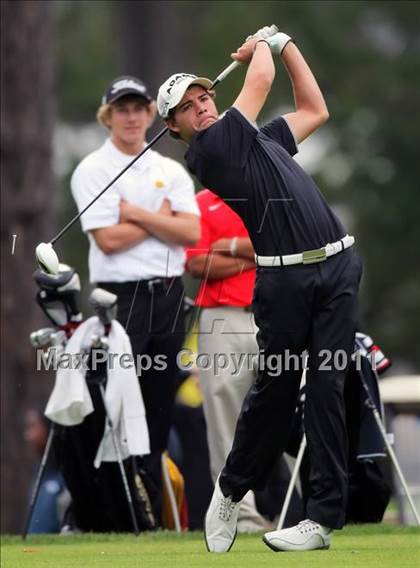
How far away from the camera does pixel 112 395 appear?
9812mm

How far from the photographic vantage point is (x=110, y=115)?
10.6m

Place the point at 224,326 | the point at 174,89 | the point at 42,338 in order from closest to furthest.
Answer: the point at 174,89, the point at 42,338, the point at 224,326

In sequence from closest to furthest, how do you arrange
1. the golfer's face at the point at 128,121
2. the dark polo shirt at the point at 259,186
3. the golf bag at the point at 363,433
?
1. the dark polo shirt at the point at 259,186
2. the golf bag at the point at 363,433
3. the golfer's face at the point at 128,121

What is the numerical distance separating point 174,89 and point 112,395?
2341 mm

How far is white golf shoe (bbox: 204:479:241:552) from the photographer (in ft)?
26.8

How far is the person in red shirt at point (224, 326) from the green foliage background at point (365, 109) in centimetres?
2066

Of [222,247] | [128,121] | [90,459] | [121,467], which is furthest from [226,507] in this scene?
[128,121]

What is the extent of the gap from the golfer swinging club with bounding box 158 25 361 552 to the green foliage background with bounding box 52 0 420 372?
23.1 meters

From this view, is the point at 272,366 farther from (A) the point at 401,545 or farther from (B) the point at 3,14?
(B) the point at 3,14

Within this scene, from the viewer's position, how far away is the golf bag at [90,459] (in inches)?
394

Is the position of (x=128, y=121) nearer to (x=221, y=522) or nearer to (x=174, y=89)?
(x=174, y=89)

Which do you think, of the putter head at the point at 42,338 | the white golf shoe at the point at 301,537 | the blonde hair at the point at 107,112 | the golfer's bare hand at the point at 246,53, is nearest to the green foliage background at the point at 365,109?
the blonde hair at the point at 107,112

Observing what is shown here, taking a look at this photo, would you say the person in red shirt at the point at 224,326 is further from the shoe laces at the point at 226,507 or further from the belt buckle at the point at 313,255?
the belt buckle at the point at 313,255

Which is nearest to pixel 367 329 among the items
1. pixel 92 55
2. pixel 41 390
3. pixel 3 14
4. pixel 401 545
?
pixel 92 55
